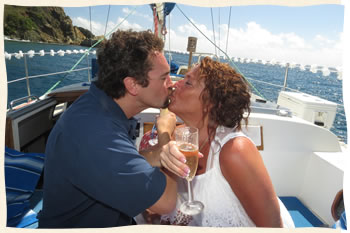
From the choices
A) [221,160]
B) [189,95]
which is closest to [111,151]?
[221,160]

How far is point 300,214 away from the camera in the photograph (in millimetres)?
2309

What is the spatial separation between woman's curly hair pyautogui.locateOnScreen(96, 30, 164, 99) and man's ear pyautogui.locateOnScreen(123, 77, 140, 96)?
2cm

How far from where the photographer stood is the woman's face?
1389 mm

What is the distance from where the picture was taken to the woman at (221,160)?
1.11 m

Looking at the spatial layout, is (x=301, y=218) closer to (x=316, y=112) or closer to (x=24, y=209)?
(x=316, y=112)

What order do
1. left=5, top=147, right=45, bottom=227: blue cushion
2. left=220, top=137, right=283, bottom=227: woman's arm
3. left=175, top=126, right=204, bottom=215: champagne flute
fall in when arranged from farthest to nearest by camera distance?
left=5, top=147, right=45, bottom=227: blue cushion
left=220, top=137, right=283, bottom=227: woman's arm
left=175, top=126, right=204, bottom=215: champagne flute

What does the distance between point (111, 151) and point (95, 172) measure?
9 centimetres

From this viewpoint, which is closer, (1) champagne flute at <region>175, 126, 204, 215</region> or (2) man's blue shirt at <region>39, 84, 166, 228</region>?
(2) man's blue shirt at <region>39, 84, 166, 228</region>

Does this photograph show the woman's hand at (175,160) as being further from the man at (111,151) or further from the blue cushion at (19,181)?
the blue cushion at (19,181)

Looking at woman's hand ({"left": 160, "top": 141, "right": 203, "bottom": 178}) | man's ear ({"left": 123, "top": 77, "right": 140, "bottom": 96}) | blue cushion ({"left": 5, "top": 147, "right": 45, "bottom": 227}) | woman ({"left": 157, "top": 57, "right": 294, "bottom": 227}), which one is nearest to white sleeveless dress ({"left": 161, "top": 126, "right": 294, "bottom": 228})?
woman ({"left": 157, "top": 57, "right": 294, "bottom": 227})

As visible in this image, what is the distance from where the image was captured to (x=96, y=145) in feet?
2.69

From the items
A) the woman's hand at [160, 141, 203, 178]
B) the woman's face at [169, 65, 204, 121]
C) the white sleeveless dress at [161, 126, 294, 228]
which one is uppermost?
the woman's face at [169, 65, 204, 121]

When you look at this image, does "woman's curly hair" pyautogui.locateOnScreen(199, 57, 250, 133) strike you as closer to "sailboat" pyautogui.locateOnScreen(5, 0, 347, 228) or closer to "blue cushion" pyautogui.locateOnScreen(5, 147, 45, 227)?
"sailboat" pyautogui.locateOnScreen(5, 0, 347, 228)

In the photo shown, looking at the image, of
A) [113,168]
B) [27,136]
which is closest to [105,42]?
[113,168]
